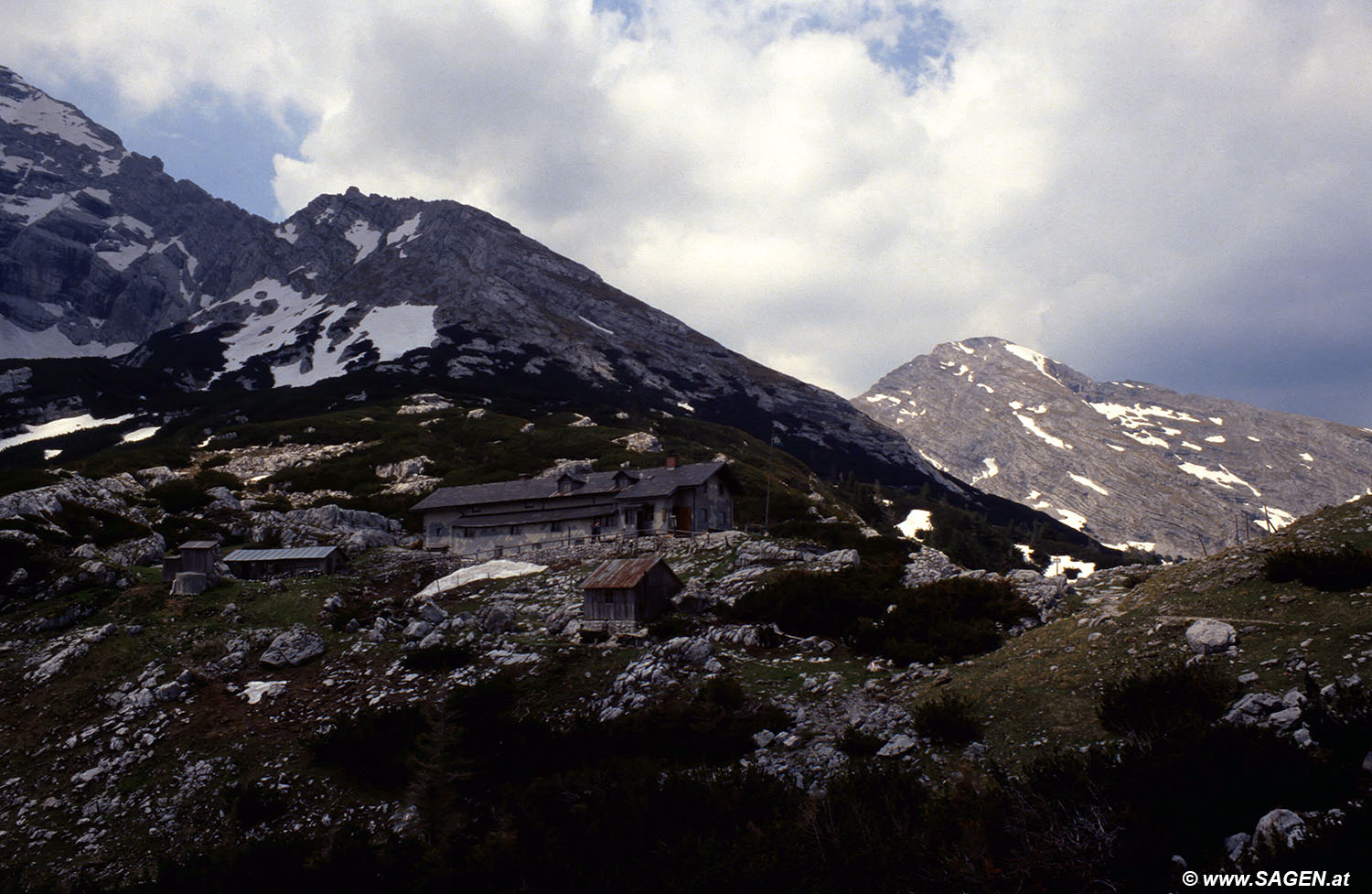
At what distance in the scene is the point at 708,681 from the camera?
22.8 m

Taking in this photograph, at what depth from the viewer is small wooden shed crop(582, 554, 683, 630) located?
105ft

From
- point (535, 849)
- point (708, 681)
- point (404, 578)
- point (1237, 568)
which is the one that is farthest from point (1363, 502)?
point (404, 578)

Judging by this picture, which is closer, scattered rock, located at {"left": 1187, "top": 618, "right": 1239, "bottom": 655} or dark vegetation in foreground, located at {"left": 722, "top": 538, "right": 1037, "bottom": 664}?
scattered rock, located at {"left": 1187, "top": 618, "right": 1239, "bottom": 655}

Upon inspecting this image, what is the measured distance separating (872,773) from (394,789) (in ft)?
45.7

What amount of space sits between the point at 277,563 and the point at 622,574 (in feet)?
83.1

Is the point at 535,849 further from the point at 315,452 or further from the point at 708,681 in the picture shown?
the point at 315,452

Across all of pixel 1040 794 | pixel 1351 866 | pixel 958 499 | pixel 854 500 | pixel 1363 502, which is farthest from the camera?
pixel 958 499

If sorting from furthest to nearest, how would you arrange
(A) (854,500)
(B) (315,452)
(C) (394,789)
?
(A) (854,500) → (B) (315,452) → (C) (394,789)

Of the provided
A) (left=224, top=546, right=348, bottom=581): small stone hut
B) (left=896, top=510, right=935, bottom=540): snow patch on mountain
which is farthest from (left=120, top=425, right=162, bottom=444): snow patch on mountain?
(left=896, top=510, right=935, bottom=540): snow patch on mountain

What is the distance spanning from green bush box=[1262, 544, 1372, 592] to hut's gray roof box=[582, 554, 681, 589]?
2254 centimetres

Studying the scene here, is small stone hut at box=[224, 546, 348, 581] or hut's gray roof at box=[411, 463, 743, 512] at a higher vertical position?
hut's gray roof at box=[411, 463, 743, 512]

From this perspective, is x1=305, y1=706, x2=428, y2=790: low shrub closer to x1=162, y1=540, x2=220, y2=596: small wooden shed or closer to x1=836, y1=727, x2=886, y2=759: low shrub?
x1=836, y1=727, x2=886, y2=759: low shrub

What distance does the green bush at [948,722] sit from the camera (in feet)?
54.5

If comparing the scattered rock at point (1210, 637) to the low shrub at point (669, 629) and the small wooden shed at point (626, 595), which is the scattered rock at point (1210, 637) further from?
the small wooden shed at point (626, 595)
